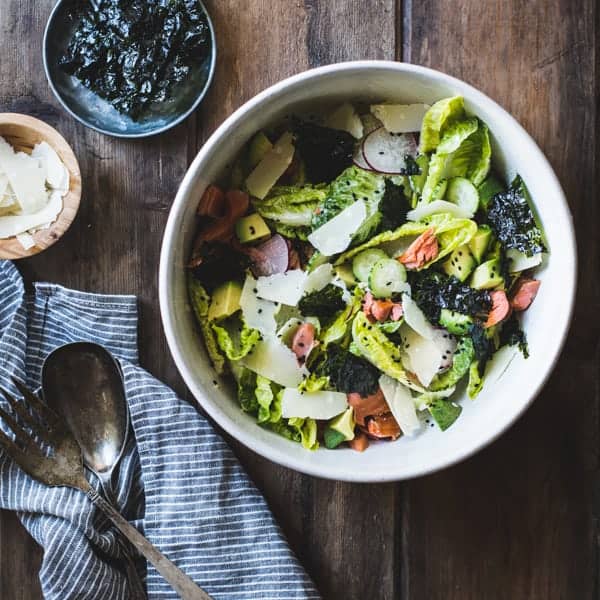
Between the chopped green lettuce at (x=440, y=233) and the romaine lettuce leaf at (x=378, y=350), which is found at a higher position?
the chopped green lettuce at (x=440, y=233)

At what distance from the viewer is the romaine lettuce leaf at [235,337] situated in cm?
166

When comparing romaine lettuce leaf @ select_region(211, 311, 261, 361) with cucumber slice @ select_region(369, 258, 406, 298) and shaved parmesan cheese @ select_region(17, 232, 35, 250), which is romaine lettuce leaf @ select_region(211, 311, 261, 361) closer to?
cucumber slice @ select_region(369, 258, 406, 298)

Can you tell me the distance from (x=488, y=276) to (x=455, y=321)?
112 mm

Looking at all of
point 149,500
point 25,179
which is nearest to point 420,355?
point 149,500

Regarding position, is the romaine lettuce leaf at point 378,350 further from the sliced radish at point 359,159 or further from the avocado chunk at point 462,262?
the sliced radish at point 359,159

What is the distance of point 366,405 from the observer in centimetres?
165

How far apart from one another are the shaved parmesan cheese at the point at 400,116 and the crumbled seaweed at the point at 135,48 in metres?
0.45

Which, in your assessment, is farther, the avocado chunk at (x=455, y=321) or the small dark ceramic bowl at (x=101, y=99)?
the small dark ceramic bowl at (x=101, y=99)

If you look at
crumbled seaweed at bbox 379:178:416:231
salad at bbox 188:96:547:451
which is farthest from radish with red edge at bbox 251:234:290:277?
crumbled seaweed at bbox 379:178:416:231

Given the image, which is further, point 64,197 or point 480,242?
point 64,197

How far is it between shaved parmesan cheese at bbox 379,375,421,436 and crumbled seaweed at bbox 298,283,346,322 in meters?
0.17

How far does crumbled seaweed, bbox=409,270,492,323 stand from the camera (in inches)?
63.0

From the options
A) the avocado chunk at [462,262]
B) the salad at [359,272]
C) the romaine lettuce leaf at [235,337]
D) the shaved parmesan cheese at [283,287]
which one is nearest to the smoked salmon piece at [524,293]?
the salad at [359,272]

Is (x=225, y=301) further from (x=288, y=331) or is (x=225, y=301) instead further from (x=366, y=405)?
(x=366, y=405)
